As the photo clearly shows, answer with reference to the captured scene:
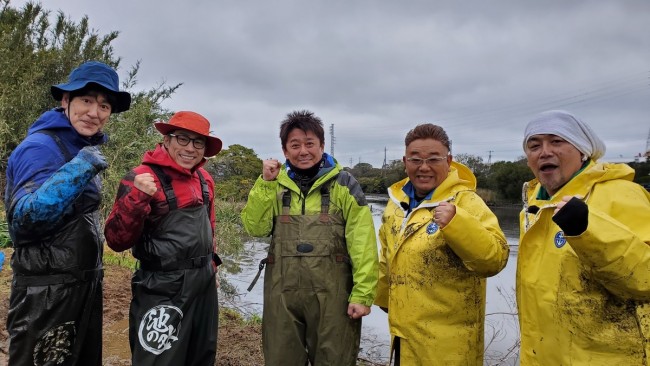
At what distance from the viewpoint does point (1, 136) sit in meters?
10.6

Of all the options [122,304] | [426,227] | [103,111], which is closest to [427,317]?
[426,227]

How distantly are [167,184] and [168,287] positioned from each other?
0.67 meters

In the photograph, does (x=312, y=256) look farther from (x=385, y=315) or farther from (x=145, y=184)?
(x=385, y=315)

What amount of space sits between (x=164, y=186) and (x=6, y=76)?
14.7 m

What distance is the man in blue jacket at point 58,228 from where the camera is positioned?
2.31m

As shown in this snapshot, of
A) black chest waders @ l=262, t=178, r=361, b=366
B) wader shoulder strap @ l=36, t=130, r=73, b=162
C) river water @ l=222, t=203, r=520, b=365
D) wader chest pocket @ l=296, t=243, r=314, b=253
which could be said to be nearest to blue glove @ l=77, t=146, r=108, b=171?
wader shoulder strap @ l=36, t=130, r=73, b=162

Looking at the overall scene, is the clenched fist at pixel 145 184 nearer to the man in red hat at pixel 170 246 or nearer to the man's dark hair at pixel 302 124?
the man in red hat at pixel 170 246

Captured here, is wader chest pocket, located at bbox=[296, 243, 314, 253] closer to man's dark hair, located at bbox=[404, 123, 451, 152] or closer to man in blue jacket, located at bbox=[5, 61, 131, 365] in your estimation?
man's dark hair, located at bbox=[404, 123, 451, 152]

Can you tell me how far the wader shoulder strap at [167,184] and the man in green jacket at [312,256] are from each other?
58cm

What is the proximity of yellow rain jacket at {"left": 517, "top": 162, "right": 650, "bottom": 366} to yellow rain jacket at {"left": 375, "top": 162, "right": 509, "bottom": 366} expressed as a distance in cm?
30

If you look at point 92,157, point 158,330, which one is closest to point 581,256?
point 158,330

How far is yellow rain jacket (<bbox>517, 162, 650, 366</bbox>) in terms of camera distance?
1797 millimetres

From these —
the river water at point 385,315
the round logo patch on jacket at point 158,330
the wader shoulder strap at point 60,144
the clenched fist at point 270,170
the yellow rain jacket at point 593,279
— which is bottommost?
the river water at point 385,315

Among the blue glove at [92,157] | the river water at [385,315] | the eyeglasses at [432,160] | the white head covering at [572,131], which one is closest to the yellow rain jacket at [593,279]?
the white head covering at [572,131]
